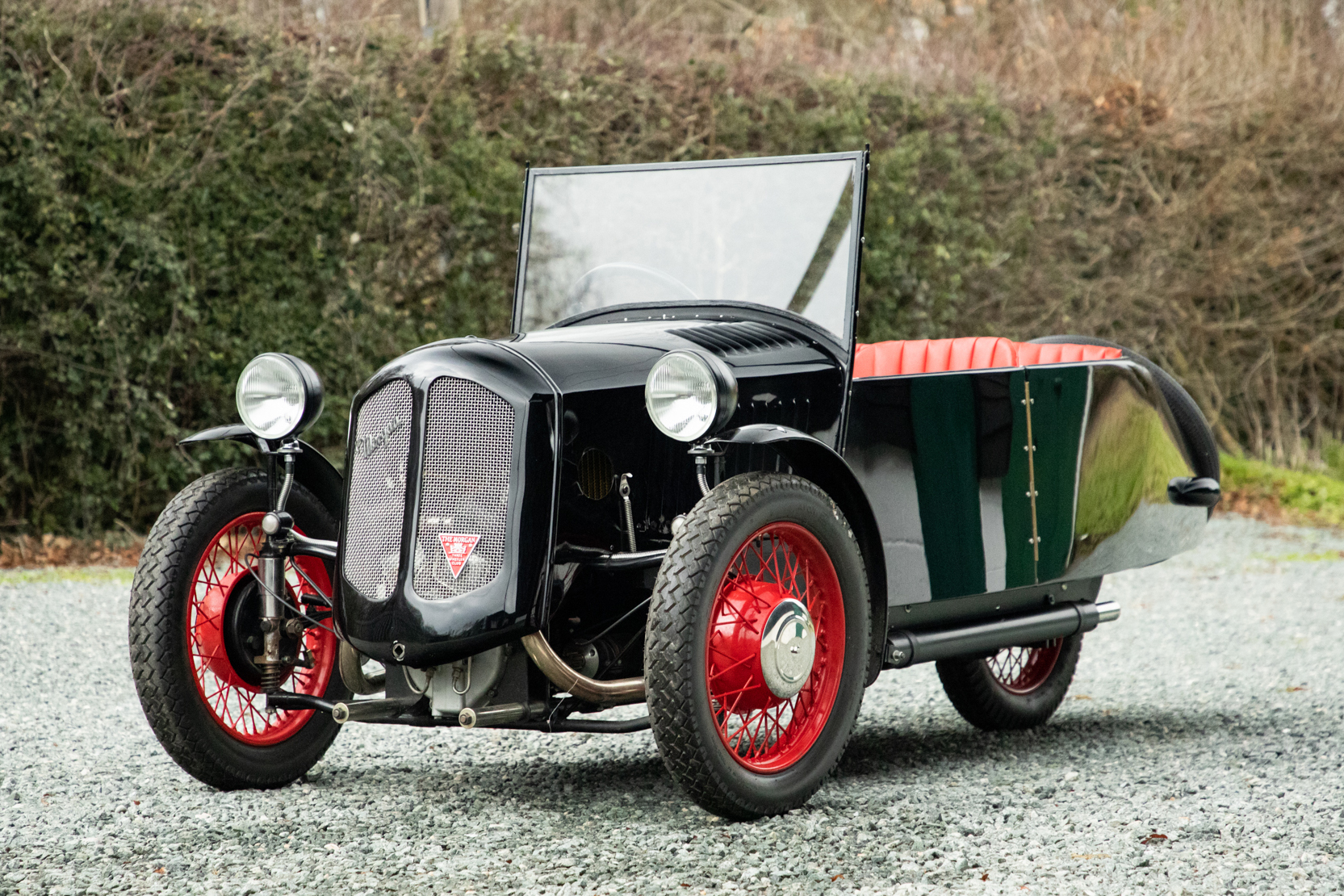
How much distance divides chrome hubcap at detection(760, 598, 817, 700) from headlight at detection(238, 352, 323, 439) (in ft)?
4.44

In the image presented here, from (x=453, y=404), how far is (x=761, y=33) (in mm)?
8203

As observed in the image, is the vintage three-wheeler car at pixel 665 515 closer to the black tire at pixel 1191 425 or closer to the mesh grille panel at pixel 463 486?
the mesh grille panel at pixel 463 486

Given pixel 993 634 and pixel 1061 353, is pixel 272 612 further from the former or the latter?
pixel 1061 353

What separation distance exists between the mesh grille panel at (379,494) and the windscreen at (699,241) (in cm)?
109

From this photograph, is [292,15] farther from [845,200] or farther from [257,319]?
[845,200]

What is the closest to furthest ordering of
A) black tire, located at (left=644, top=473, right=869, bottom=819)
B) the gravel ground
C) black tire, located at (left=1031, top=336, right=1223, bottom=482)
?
the gravel ground, black tire, located at (left=644, top=473, right=869, bottom=819), black tire, located at (left=1031, top=336, right=1223, bottom=482)

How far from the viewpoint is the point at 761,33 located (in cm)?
1098

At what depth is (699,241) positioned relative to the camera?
14.6ft

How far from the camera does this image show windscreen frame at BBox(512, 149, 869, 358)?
4.20 m

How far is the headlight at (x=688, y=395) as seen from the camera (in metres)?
3.34

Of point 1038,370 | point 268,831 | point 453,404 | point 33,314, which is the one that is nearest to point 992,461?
point 1038,370

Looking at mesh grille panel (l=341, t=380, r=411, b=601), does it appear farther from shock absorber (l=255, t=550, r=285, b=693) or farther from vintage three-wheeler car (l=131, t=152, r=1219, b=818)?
shock absorber (l=255, t=550, r=285, b=693)

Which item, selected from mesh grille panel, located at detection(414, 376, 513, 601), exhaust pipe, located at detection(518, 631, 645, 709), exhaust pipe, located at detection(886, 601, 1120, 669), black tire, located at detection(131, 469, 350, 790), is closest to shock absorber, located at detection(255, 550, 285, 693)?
black tire, located at detection(131, 469, 350, 790)

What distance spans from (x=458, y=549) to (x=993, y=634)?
1699 millimetres
